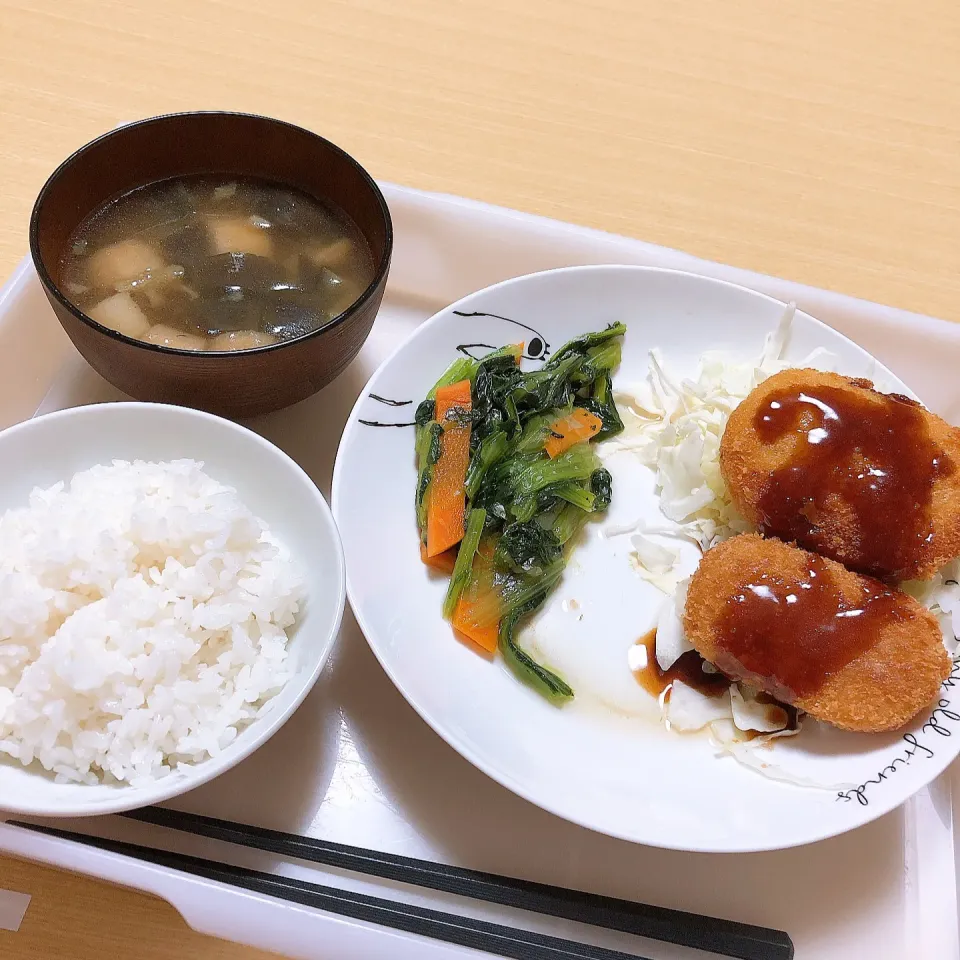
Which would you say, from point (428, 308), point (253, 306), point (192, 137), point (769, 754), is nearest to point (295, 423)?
point (253, 306)

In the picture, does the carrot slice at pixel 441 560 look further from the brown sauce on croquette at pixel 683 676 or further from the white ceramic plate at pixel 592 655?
the brown sauce on croquette at pixel 683 676

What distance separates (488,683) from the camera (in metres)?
1.62

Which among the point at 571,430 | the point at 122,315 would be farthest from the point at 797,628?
the point at 122,315

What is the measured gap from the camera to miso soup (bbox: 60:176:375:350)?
177 centimetres

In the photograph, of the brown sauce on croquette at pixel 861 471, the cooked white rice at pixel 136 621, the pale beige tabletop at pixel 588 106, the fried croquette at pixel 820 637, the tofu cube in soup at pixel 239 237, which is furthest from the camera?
the pale beige tabletop at pixel 588 106

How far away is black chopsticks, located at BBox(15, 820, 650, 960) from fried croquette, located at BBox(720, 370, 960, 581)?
87 cm

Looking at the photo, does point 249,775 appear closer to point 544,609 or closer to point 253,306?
point 544,609

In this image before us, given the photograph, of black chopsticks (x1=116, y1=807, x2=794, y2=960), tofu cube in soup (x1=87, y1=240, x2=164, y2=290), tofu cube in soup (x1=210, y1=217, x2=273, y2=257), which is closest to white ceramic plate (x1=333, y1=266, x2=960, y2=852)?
black chopsticks (x1=116, y1=807, x2=794, y2=960)

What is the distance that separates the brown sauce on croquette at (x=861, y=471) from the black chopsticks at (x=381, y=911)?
879mm

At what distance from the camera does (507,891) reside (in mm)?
1421

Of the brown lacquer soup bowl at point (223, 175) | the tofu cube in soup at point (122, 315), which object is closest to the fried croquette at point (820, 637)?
the brown lacquer soup bowl at point (223, 175)

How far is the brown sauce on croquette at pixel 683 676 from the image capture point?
1683 mm

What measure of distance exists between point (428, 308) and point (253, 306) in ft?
1.80

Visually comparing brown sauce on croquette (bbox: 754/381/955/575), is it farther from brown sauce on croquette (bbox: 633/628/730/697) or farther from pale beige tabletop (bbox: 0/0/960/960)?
pale beige tabletop (bbox: 0/0/960/960)
